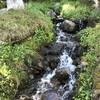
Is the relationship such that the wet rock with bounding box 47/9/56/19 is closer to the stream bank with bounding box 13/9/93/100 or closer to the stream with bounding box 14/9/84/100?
the stream bank with bounding box 13/9/93/100

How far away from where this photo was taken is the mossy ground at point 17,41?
465 inches

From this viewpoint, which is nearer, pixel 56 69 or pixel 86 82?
pixel 86 82

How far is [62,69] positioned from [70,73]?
38 cm

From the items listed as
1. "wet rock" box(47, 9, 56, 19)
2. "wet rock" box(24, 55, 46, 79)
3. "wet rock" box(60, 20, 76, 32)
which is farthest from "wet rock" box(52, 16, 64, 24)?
"wet rock" box(24, 55, 46, 79)

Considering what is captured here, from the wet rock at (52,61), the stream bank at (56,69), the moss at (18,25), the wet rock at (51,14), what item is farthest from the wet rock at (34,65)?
the wet rock at (51,14)

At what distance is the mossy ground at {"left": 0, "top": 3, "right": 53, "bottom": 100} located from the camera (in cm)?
1181

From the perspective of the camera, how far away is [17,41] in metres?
14.2

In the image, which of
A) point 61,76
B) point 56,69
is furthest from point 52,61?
point 61,76

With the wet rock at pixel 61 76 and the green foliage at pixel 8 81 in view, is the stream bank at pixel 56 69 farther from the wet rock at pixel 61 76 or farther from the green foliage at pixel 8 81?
the green foliage at pixel 8 81

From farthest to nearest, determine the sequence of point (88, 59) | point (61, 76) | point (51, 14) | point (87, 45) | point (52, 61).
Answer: point (51, 14) < point (87, 45) < point (52, 61) < point (88, 59) < point (61, 76)

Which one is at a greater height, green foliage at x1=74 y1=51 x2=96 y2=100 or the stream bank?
green foliage at x1=74 y1=51 x2=96 y2=100

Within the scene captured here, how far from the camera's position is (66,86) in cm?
1238

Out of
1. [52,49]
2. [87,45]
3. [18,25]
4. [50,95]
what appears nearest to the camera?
[50,95]

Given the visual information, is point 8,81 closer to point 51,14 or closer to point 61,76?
point 61,76
